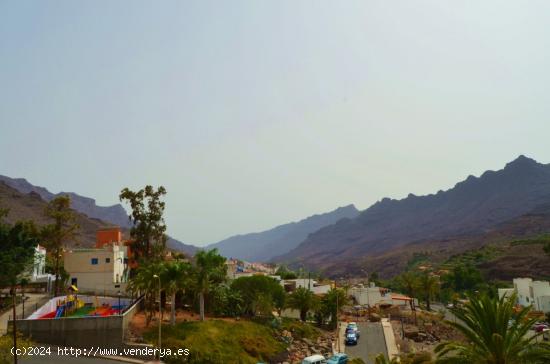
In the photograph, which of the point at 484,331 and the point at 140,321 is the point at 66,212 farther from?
the point at 484,331

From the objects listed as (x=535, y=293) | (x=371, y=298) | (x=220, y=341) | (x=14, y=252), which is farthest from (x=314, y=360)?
(x=535, y=293)

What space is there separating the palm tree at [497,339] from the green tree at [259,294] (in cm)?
4407

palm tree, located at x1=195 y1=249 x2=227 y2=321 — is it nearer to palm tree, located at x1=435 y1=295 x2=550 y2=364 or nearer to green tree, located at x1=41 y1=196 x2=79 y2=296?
green tree, located at x1=41 y1=196 x2=79 y2=296

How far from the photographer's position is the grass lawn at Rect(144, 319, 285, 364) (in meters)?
38.5

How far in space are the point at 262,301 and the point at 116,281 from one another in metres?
19.3

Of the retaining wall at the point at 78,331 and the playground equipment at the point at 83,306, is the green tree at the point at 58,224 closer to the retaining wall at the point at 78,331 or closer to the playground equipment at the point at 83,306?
the playground equipment at the point at 83,306

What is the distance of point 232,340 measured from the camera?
44.4 meters

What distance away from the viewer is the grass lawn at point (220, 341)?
126 feet

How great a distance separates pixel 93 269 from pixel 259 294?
21.4m

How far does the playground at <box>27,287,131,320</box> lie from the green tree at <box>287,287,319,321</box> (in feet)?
77.8

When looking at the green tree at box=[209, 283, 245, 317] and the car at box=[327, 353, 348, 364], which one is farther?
the green tree at box=[209, 283, 245, 317]

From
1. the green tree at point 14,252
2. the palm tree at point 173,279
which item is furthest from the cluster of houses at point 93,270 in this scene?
the palm tree at point 173,279

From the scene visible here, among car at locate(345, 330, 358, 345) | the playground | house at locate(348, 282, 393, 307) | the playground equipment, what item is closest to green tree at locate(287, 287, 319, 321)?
car at locate(345, 330, 358, 345)

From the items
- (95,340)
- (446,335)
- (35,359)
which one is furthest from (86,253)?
(446,335)
